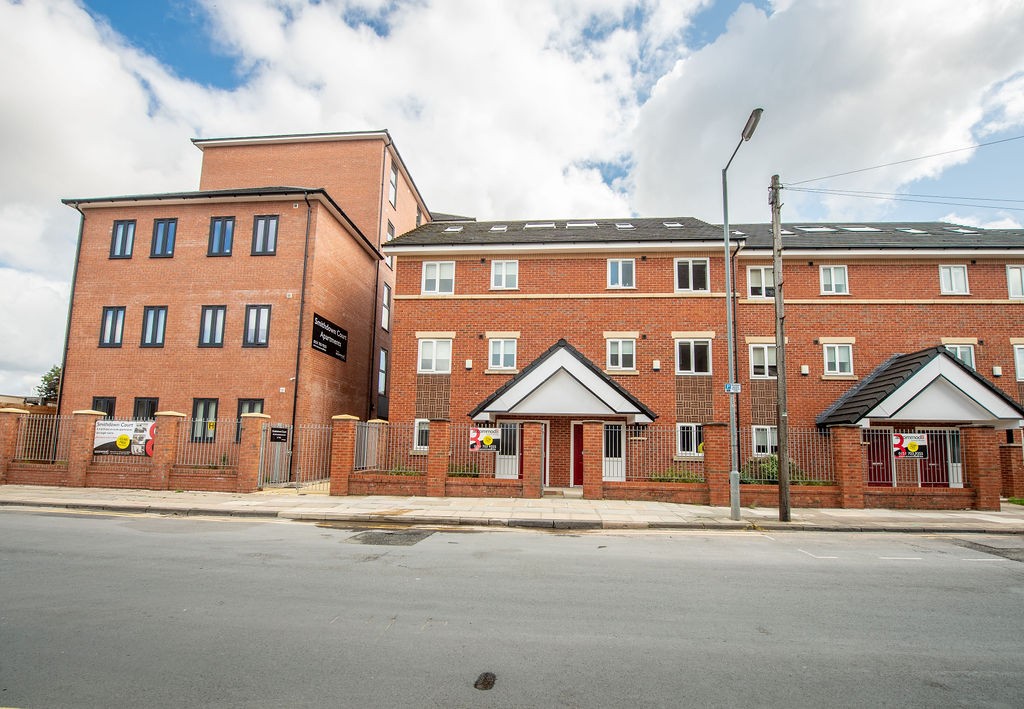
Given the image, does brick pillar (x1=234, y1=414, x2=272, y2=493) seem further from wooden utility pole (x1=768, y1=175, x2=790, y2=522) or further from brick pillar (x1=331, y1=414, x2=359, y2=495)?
wooden utility pole (x1=768, y1=175, x2=790, y2=522)

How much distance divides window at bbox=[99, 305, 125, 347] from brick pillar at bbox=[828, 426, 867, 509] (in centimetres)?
2521

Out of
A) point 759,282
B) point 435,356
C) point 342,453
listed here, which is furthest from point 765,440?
point 342,453

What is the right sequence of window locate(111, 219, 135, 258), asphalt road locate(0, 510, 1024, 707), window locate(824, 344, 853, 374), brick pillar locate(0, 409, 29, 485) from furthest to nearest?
window locate(111, 219, 135, 258), window locate(824, 344, 853, 374), brick pillar locate(0, 409, 29, 485), asphalt road locate(0, 510, 1024, 707)

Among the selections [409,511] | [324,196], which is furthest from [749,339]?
[324,196]

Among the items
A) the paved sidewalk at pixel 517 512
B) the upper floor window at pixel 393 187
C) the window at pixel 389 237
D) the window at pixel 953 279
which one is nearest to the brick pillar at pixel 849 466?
the paved sidewalk at pixel 517 512

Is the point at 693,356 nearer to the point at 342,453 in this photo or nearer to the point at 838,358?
the point at 838,358

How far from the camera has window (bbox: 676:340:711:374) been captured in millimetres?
22156

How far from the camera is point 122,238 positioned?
79.2 ft

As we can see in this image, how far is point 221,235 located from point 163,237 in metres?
2.53

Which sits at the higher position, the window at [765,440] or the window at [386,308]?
A: the window at [386,308]

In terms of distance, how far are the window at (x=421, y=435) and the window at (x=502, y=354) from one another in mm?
3269

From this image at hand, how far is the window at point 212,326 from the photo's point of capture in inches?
890

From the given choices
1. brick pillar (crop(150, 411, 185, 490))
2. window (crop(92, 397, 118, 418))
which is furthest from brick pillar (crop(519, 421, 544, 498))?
window (crop(92, 397, 118, 418))

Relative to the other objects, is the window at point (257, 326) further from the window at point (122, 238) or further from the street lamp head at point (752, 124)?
the street lamp head at point (752, 124)
